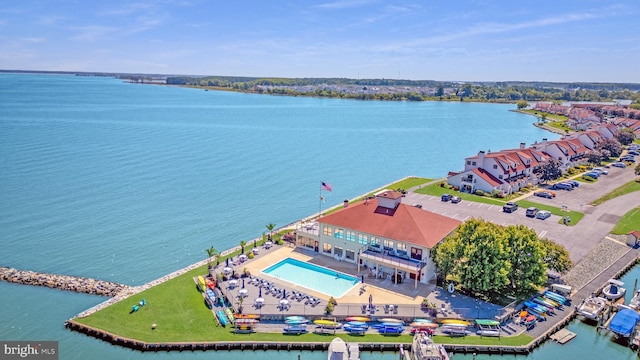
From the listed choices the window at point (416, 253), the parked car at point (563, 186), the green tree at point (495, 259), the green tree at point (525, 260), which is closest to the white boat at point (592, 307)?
the green tree at point (495, 259)

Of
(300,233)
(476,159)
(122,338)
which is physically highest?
(476,159)

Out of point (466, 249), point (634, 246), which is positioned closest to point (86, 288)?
point (466, 249)

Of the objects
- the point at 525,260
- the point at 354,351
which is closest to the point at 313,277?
the point at 354,351

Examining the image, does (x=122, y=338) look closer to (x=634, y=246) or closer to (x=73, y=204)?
(x=73, y=204)

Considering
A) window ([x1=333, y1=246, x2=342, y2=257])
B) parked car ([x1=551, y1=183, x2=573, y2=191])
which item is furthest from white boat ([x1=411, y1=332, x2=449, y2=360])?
parked car ([x1=551, y1=183, x2=573, y2=191])

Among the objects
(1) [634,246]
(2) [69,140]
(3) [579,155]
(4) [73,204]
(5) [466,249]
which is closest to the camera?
(5) [466,249]

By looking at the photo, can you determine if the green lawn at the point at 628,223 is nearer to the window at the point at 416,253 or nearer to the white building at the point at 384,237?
the white building at the point at 384,237

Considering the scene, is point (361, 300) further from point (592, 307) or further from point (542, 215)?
point (542, 215)
